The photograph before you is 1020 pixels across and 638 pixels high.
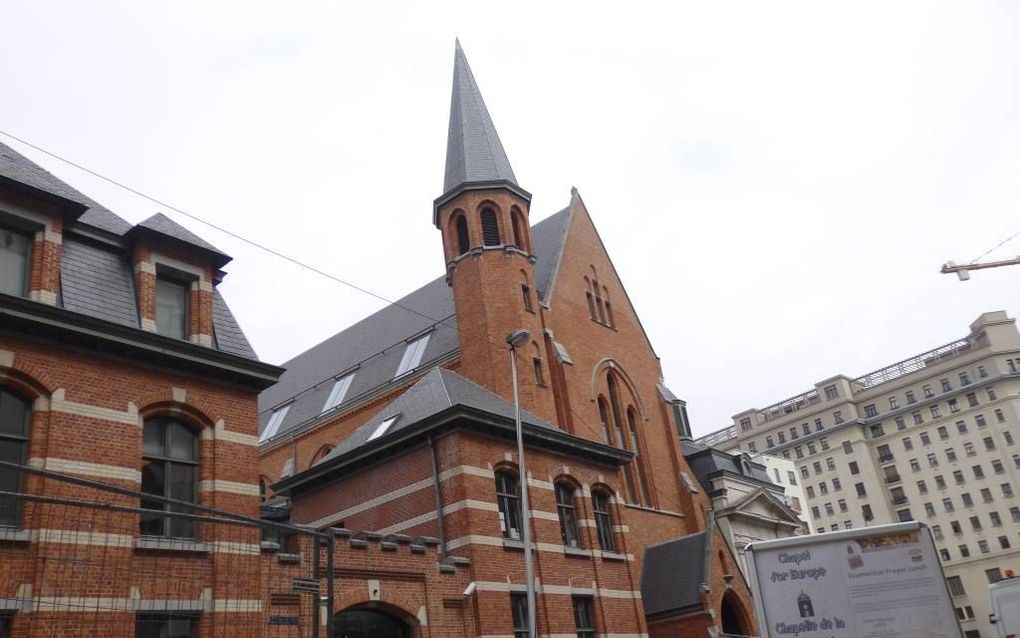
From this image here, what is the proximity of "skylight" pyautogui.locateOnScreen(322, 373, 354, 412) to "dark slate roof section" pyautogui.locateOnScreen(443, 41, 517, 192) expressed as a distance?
1213 cm

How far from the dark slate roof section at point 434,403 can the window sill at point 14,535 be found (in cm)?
1028

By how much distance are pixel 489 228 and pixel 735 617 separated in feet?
56.0

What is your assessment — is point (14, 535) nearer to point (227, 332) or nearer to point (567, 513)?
point (227, 332)

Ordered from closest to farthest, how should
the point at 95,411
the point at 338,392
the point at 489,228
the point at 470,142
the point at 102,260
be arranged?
the point at 95,411, the point at 102,260, the point at 489,228, the point at 470,142, the point at 338,392

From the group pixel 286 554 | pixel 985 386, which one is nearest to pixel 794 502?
pixel 985 386

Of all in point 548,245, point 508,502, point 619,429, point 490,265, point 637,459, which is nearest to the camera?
point 508,502

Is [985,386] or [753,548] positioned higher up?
[985,386]

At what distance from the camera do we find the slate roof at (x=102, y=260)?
15.8 m

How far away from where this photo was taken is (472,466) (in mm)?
21703

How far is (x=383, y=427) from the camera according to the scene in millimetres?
24453

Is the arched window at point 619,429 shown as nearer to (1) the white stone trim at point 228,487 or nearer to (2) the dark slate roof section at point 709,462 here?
(2) the dark slate roof section at point 709,462

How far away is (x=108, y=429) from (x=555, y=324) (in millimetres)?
20986

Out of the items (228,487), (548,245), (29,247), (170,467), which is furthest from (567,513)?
(548,245)

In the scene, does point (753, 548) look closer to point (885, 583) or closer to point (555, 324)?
point (885, 583)
